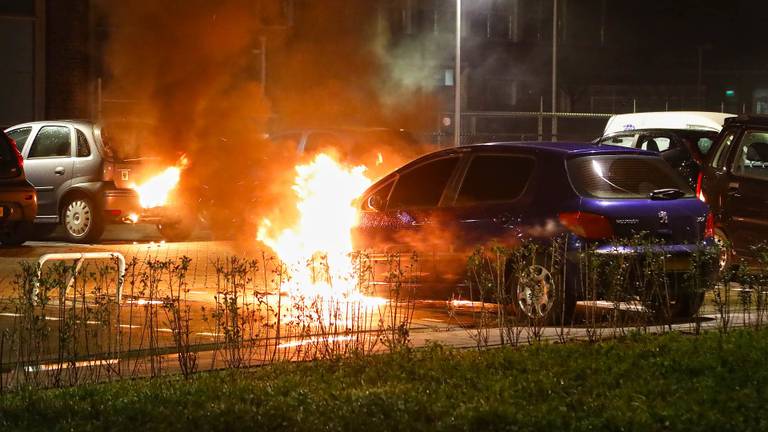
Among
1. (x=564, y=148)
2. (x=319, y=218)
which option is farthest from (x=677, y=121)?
(x=564, y=148)

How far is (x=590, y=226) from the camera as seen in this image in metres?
10.6

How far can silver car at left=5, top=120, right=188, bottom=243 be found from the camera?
1797cm

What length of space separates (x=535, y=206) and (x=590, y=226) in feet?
1.82

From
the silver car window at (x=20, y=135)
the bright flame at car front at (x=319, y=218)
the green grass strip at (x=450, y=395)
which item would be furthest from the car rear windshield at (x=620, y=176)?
the silver car window at (x=20, y=135)

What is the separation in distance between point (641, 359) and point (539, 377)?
104 centimetres

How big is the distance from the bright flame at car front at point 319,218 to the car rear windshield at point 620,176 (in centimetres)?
232

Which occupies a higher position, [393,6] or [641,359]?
[393,6]

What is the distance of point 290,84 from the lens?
21.4 m

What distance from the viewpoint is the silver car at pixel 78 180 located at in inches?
707

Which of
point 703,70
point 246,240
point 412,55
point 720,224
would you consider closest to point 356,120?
point 246,240

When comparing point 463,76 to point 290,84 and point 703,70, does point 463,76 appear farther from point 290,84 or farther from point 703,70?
Result: point 290,84

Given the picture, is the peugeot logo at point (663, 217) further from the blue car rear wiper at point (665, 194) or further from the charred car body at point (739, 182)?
the charred car body at point (739, 182)

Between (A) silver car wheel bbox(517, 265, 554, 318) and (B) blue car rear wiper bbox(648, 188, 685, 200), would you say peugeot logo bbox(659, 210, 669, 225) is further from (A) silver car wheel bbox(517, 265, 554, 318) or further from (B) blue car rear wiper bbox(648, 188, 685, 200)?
(A) silver car wheel bbox(517, 265, 554, 318)

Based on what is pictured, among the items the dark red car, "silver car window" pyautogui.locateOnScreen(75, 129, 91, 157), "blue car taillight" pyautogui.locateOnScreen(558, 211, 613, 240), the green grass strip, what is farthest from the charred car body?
"silver car window" pyautogui.locateOnScreen(75, 129, 91, 157)
